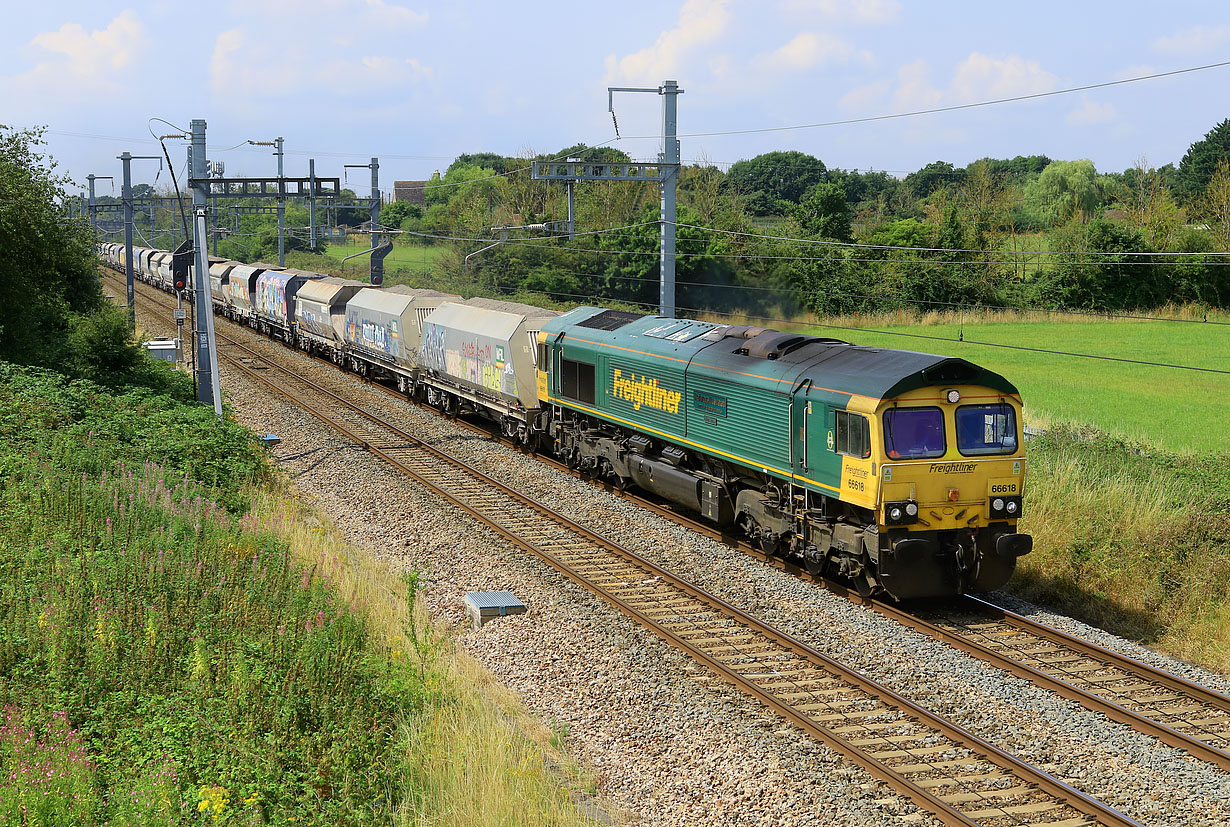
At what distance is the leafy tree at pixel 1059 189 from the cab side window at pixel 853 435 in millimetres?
78109

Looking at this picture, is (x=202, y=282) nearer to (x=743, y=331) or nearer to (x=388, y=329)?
(x=388, y=329)

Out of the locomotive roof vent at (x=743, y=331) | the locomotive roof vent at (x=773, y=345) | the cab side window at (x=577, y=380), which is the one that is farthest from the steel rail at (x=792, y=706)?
the locomotive roof vent at (x=743, y=331)

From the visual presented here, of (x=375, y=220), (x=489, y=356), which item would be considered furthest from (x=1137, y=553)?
(x=375, y=220)

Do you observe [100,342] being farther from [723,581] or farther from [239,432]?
[723,581]

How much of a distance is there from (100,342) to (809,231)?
42.7 meters

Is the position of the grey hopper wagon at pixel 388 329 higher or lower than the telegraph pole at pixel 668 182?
lower

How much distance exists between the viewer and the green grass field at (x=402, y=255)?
3150 inches

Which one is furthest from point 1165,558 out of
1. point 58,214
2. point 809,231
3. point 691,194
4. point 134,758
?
point 691,194

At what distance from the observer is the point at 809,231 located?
61.3 meters

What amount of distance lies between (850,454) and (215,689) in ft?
27.9

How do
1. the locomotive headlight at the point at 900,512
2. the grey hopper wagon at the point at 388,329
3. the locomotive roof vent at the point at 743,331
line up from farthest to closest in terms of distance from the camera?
1. the grey hopper wagon at the point at 388,329
2. the locomotive roof vent at the point at 743,331
3. the locomotive headlight at the point at 900,512

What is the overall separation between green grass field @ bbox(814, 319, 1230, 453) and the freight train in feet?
36.6

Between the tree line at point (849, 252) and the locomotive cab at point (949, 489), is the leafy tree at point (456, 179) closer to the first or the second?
the tree line at point (849, 252)

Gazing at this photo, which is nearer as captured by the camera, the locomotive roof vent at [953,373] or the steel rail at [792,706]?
the steel rail at [792,706]
